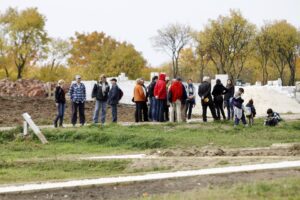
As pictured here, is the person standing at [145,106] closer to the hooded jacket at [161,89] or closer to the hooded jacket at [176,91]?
the hooded jacket at [161,89]

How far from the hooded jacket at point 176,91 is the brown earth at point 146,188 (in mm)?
13782

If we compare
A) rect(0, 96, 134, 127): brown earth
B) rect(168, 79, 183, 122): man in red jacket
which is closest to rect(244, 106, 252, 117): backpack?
rect(168, 79, 183, 122): man in red jacket

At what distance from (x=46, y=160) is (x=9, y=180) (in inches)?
113

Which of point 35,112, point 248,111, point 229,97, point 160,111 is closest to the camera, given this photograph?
point 248,111

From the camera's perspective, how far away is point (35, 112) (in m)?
36.7

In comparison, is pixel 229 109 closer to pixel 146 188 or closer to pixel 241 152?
pixel 241 152

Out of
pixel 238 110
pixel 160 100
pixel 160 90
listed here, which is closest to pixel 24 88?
pixel 160 100

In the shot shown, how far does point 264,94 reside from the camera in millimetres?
47594

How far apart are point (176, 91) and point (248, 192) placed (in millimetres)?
15736

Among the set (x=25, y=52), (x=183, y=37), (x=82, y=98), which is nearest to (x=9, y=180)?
(x=82, y=98)

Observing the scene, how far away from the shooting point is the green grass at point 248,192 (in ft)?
32.4

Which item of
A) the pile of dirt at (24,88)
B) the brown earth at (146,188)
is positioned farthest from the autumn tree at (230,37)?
the brown earth at (146,188)

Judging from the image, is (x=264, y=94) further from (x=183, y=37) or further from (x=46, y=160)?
(x=183, y=37)

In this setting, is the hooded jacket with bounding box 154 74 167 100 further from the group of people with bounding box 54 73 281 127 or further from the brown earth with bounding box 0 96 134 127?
the brown earth with bounding box 0 96 134 127
